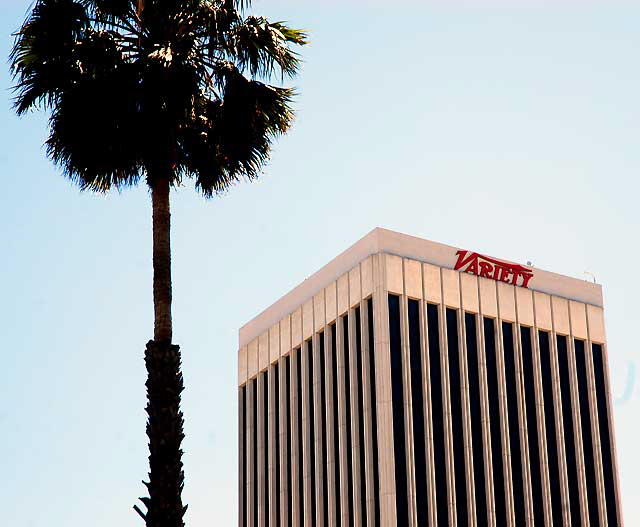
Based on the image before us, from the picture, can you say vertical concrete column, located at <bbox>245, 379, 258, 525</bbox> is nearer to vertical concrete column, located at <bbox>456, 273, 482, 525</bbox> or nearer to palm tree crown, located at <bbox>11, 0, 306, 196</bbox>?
vertical concrete column, located at <bbox>456, 273, 482, 525</bbox>

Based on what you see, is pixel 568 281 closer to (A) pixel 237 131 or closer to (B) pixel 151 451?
(A) pixel 237 131

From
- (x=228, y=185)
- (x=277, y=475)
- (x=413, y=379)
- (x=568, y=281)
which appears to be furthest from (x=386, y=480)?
(x=228, y=185)

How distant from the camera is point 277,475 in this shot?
74250 millimetres

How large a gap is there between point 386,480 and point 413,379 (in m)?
5.80

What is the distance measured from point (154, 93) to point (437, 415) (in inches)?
1504

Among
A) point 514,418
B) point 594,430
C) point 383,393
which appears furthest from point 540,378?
point 383,393

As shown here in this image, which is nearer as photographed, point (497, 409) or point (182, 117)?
point (182, 117)

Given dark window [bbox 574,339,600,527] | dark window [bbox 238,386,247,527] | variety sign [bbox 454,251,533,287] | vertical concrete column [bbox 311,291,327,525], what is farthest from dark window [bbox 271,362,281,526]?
dark window [bbox 574,339,600,527]

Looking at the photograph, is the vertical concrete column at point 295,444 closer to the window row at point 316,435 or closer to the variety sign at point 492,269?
the window row at point 316,435

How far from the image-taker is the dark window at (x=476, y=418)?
65938 millimetres

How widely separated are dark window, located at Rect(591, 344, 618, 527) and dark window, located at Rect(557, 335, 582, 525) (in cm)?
230

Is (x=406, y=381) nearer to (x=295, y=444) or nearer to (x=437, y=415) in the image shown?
(x=437, y=415)

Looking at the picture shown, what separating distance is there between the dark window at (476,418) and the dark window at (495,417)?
2.43 feet

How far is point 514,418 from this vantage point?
69.4m
